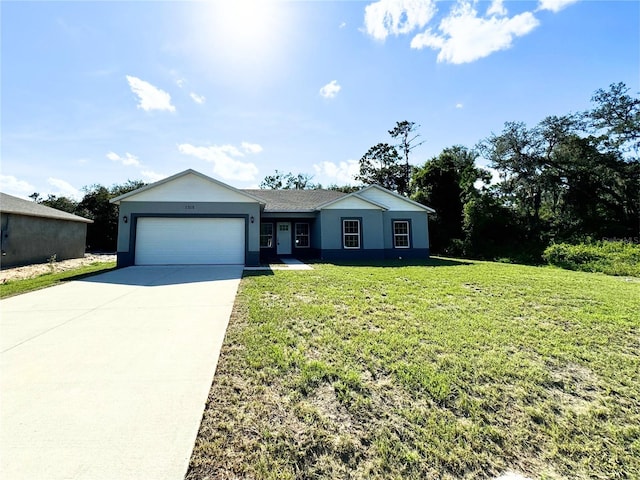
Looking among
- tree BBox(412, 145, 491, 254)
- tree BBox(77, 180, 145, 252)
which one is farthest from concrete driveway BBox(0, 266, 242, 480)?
tree BBox(77, 180, 145, 252)

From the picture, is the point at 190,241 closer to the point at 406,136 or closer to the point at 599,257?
the point at 599,257

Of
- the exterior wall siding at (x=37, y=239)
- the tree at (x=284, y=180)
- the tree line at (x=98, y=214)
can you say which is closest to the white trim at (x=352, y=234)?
the exterior wall siding at (x=37, y=239)

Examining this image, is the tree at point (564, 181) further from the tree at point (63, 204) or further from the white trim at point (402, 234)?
the tree at point (63, 204)

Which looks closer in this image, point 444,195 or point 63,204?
point 444,195

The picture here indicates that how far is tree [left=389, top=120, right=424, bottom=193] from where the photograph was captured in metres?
31.5

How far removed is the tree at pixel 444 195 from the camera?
21.4 meters

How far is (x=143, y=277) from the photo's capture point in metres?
9.28

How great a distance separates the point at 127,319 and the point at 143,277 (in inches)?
192

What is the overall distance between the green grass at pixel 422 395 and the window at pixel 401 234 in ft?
34.7

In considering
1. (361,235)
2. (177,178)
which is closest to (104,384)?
(177,178)

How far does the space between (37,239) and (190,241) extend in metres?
9.85

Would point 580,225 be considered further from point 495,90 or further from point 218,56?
point 218,56

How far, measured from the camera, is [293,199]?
17.7 metres

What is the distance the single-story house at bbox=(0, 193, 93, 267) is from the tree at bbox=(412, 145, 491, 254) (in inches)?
980
